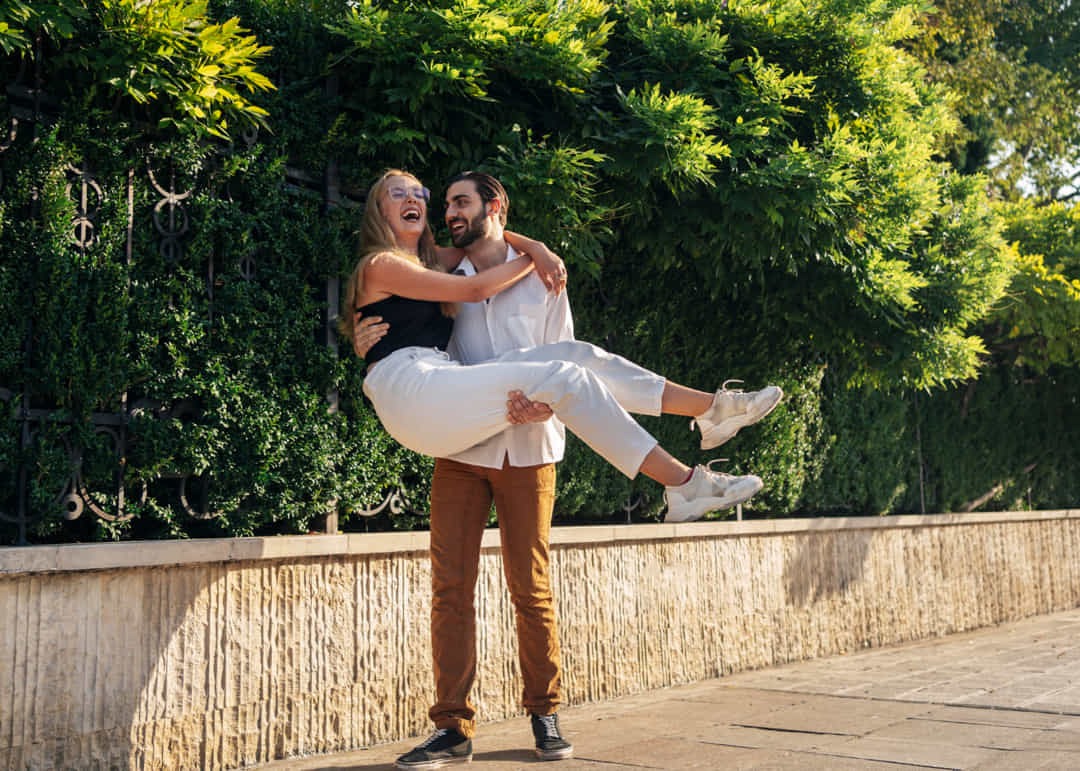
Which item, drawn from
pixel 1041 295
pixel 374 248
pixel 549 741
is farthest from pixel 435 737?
pixel 1041 295

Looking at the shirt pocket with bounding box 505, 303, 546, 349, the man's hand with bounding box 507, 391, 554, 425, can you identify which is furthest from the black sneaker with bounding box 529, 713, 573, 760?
the shirt pocket with bounding box 505, 303, 546, 349

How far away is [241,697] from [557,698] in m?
1.29

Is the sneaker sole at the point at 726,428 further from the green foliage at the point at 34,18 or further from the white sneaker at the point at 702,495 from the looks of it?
the green foliage at the point at 34,18

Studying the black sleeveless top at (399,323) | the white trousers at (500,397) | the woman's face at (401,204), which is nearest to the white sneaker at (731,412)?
the white trousers at (500,397)

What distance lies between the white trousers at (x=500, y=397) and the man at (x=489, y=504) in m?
0.28

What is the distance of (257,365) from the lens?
4348 millimetres

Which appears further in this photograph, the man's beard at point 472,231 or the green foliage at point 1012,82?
the green foliage at point 1012,82

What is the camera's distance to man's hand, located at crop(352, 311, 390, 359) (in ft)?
12.8

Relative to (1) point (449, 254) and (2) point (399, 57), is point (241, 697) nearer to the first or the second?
(1) point (449, 254)

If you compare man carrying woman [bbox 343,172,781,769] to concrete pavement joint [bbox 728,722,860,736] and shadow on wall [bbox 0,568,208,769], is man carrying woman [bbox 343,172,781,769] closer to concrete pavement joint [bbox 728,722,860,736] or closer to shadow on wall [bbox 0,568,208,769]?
shadow on wall [bbox 0,568,208,769]

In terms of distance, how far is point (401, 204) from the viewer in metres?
4.04

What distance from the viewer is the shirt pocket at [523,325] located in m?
4.12

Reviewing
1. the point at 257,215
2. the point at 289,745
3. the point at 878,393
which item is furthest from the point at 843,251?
the point at 289,745

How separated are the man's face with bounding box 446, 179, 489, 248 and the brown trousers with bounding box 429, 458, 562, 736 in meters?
0.97
